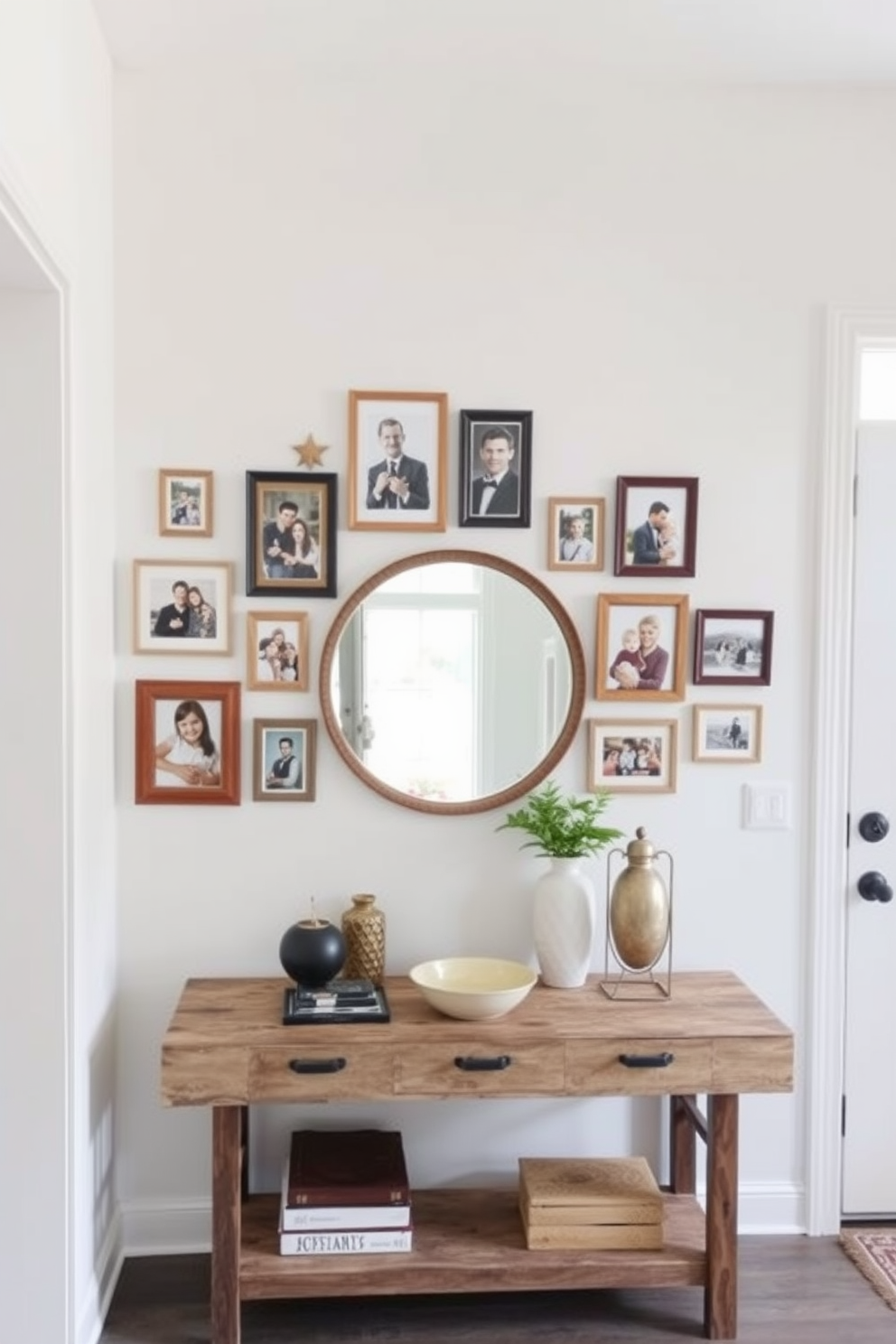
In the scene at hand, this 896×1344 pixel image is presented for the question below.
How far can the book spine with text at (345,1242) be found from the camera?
85.6 inches

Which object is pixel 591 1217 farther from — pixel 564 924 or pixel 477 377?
pixel 477 377

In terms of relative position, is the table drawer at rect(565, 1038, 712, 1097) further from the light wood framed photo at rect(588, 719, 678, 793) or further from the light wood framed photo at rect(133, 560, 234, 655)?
the light wood framed photo at rect(133, 560, 234, 655)

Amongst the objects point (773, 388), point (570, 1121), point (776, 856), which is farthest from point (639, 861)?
point (773, 388)

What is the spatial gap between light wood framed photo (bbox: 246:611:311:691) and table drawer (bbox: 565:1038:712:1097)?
3.44ft

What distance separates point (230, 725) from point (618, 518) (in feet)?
3.47

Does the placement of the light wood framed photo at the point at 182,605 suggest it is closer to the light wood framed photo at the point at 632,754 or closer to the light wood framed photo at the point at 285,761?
the light wood framed photo at the point at 285,761

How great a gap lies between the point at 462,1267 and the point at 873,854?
4.52 feet

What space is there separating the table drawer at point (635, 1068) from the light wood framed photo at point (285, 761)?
87 centimetres

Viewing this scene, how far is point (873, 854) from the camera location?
2631 mm

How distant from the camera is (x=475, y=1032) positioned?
215 cm

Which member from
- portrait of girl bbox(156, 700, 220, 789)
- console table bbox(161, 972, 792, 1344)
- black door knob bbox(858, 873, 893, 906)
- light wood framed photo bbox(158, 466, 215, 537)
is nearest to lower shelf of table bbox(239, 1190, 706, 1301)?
console table bbox(161, 972, 792, 1344)

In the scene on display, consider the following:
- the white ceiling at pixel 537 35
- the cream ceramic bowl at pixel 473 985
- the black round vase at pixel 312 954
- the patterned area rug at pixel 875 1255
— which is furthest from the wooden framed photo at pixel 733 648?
the patterned area rug at pixel 875 1255

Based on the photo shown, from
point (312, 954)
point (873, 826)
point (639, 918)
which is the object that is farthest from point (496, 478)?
point (873, 826)

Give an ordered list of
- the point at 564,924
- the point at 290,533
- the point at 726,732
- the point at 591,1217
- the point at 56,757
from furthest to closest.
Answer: the point at 726,732 → the point at 290,533 → the point at 564,924 → the point at 591,1217 → the point at 56,757
